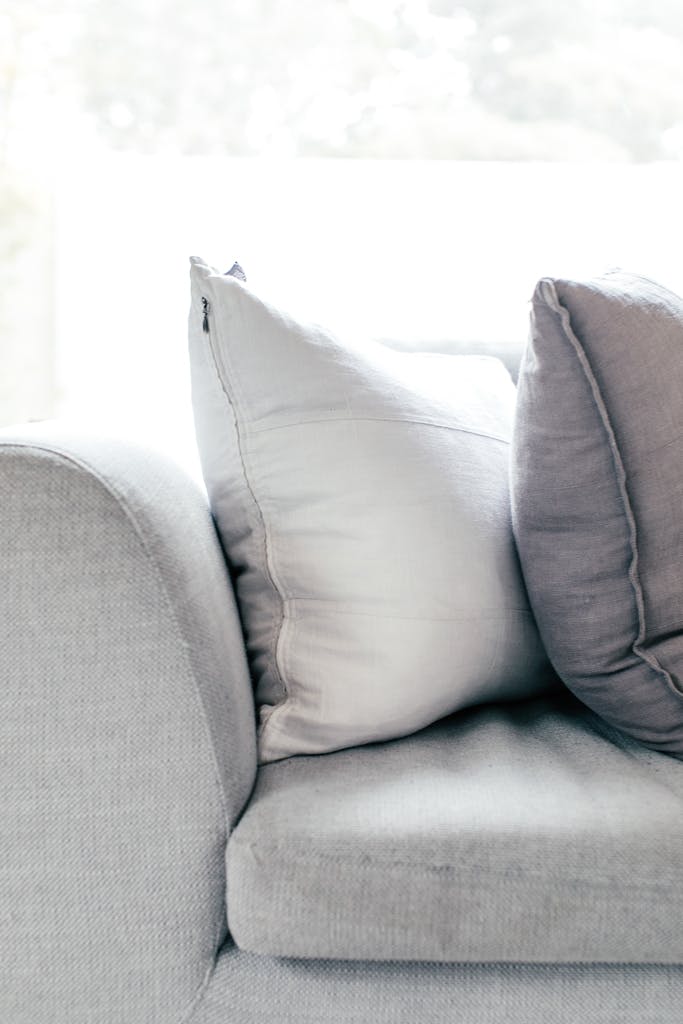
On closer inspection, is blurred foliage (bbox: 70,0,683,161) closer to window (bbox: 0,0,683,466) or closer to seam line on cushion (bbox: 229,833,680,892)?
window (bbox: 0,0,683,466)

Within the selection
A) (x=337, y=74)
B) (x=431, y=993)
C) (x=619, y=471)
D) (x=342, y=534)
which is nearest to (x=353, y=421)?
(x=342, y=534)

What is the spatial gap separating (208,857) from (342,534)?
1.02 ft

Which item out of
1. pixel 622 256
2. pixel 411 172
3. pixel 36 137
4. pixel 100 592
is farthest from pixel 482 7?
pixel 100 592

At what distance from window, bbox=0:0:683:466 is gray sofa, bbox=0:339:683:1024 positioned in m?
1.60

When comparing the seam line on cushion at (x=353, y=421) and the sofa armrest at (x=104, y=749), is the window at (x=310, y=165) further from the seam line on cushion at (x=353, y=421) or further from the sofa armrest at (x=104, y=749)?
the sofa armrest at (x=104, y=749)

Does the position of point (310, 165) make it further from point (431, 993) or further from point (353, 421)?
point (431, 993)

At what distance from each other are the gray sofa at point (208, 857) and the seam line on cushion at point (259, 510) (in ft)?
0.34

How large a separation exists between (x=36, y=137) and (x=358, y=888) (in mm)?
2198

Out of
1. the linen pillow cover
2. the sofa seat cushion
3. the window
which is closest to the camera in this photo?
the sofa seat cushion

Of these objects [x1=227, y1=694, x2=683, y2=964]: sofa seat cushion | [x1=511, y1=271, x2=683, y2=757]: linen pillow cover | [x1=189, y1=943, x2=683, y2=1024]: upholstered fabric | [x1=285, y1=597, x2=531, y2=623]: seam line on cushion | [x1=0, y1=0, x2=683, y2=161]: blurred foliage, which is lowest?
[x1=189, y1=943, x2=683, y2=1024]: upholstered fabric

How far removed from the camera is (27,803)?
2.80 ft

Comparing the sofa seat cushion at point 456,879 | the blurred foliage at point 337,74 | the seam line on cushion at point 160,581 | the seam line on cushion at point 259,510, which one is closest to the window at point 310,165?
the blurred foliage at point 337,74

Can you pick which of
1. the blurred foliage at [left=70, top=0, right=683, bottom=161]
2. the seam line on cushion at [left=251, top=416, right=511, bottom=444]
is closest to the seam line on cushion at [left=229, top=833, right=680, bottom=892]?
the seam line on cushion at [left=251, top=416, right=511, bottom=444]

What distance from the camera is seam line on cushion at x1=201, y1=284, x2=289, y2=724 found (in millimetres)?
984
